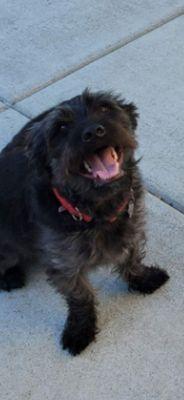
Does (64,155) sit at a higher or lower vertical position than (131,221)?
higher

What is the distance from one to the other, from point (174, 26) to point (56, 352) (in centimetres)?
283

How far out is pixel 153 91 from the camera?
4566 mm

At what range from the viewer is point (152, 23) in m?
5.15

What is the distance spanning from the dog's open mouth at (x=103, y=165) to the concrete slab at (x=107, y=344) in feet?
3.08

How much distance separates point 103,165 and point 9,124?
6.31 feet

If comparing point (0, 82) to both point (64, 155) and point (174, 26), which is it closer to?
point (174, 26)

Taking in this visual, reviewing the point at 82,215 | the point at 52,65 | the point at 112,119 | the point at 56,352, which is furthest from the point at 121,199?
the point at 52,65

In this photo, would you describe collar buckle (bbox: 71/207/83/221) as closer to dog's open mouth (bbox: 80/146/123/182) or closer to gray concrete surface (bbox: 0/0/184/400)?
dog's open mouth (bbox: 80/146/123/182)

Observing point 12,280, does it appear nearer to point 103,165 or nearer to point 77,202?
point 77,202

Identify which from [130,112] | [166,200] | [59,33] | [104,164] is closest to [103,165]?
[104,164]

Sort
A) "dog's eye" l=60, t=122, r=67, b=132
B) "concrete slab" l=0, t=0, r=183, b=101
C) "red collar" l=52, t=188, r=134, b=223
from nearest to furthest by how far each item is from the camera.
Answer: "dog's eye" l=60, t=122, r=67, b=132 → "red collar" l=52, t=188, r=134, b=223 → "concrete slab" l=0, t=0, r=183, b=101

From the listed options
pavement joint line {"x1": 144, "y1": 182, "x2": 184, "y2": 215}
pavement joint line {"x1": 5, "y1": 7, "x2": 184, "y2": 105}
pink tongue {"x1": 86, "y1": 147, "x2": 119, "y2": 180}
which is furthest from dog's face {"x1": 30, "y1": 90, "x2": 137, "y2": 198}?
pavement joint line {"x1": 5, "y1": 7, "x2": 184, "y2": 105}

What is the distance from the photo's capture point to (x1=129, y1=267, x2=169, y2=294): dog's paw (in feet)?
11.2

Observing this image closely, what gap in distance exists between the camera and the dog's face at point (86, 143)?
8.61ft
